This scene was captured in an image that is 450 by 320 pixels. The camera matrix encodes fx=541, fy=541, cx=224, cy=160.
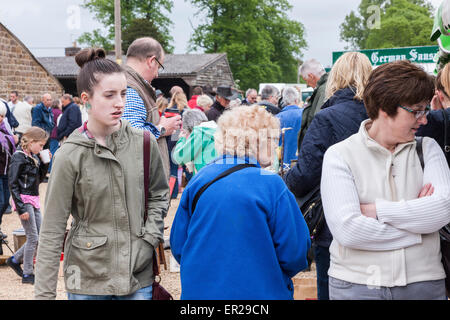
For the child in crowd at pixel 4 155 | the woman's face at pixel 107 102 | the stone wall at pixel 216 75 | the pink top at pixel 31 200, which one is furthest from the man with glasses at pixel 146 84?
the stone wall at pixel 216 75

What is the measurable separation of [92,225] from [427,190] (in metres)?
1.50

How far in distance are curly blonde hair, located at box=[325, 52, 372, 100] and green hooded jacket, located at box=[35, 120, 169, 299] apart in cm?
149

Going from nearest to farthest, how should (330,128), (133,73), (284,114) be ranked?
(330,128) < (133,73) < (284,114)

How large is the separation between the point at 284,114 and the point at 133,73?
3.72m

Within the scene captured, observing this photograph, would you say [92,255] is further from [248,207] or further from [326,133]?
[326,133]

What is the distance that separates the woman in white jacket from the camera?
7.58ft

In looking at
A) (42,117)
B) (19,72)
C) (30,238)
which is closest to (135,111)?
(30,238)

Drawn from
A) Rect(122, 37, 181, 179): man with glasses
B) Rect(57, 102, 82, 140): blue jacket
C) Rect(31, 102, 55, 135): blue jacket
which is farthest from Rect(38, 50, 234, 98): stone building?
Rect(122, 37, 181, 179): man with glasses

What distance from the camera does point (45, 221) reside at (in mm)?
2463

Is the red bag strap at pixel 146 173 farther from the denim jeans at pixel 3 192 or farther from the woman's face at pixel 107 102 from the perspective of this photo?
the denim jeans at pixel 3 192

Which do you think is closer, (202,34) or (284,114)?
(284,114)

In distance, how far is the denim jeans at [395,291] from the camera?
7.59 feet
